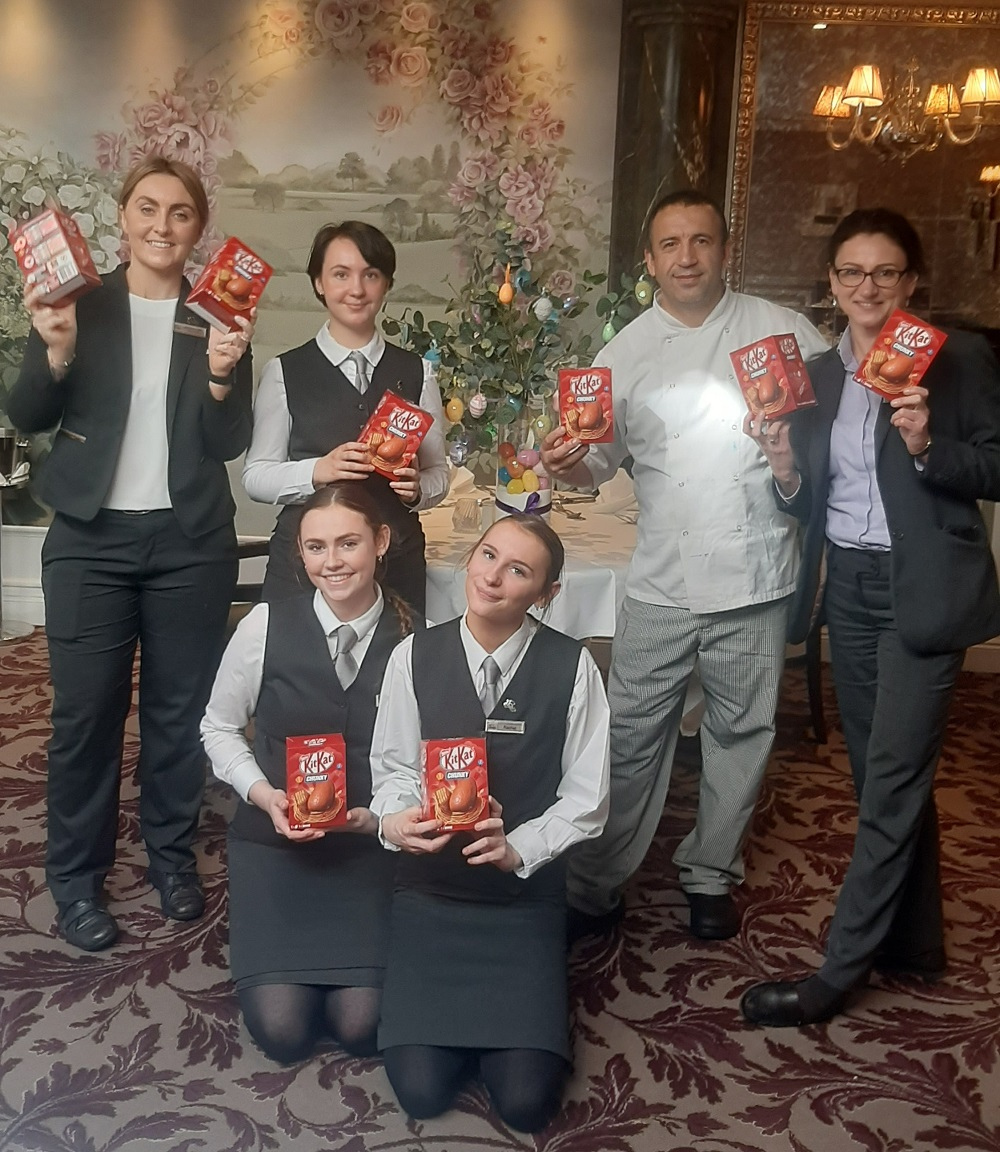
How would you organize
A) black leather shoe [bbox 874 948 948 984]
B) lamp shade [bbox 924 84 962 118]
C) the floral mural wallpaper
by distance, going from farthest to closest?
lamp shade [bbox 924 84 962 118] → the floral mural wallpaper → black leather shoe [bbox 874 948 948 984]

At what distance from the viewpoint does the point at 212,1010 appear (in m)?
1.98

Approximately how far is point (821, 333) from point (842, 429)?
10.1 inches

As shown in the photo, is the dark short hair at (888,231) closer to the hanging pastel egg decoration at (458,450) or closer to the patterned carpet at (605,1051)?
the hanging pastel egg decoration at (458,450)

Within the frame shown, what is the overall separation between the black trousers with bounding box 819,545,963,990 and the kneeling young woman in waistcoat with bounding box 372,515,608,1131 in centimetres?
39

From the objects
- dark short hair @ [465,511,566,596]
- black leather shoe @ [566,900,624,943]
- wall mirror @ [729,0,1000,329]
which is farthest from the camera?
wall mirror @ [729,0,1000,329]

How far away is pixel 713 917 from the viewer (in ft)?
7.39

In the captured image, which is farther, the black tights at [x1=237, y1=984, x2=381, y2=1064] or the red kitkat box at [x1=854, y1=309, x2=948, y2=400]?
the black tights at [x1=237, y1=984, x2=381, y2=1064]

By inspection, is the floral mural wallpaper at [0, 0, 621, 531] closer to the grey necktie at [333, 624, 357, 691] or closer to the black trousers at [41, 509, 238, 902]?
the black trousers at [41, 509, 238, 902]

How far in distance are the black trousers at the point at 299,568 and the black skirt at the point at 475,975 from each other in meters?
0.49

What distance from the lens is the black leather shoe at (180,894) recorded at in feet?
7.38

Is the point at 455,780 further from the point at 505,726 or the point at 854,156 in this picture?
the point at 854,156

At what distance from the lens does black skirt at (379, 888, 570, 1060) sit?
176 centimetres

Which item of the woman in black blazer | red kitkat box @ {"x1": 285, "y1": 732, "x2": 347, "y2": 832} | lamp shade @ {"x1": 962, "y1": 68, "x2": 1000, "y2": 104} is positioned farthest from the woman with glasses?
lamp shade @ {"x1": 962, "y1": 68, "x2": 1000, "y2": 104}

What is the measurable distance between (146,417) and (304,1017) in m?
0.95
